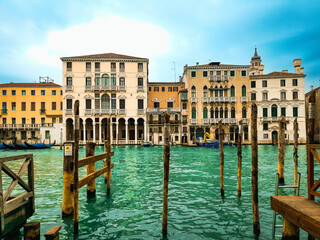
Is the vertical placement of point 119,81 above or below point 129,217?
above

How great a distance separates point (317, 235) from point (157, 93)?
3628 cm

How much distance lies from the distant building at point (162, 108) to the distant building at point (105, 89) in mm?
1267

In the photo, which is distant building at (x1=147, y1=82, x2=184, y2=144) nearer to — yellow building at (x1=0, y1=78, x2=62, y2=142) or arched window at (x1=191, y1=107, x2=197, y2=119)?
arched window at (x1=191, y1=107, x2=197, y2=119)

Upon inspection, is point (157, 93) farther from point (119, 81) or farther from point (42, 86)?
point (42, 86)

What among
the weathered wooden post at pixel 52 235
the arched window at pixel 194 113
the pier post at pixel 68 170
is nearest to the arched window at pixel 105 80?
the arched window at pixel 194 113

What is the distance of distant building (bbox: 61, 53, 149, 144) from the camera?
36000 mm

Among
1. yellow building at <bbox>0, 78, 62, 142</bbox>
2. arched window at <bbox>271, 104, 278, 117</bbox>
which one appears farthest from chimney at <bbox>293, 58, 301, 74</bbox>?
yellow building at <bbox>0, 78, 62, 142</bbox>

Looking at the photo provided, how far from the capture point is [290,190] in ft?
29.3

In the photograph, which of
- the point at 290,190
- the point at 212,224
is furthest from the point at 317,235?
the point at 290,190

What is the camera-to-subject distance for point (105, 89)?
36156 mm

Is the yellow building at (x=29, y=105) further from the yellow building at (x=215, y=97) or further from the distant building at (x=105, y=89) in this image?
the yellow building at (x=215, y=97)

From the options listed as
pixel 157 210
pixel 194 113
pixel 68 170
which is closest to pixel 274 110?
pixel 194 113

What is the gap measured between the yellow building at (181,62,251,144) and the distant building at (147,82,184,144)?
162cm

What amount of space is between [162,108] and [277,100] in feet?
54.2
